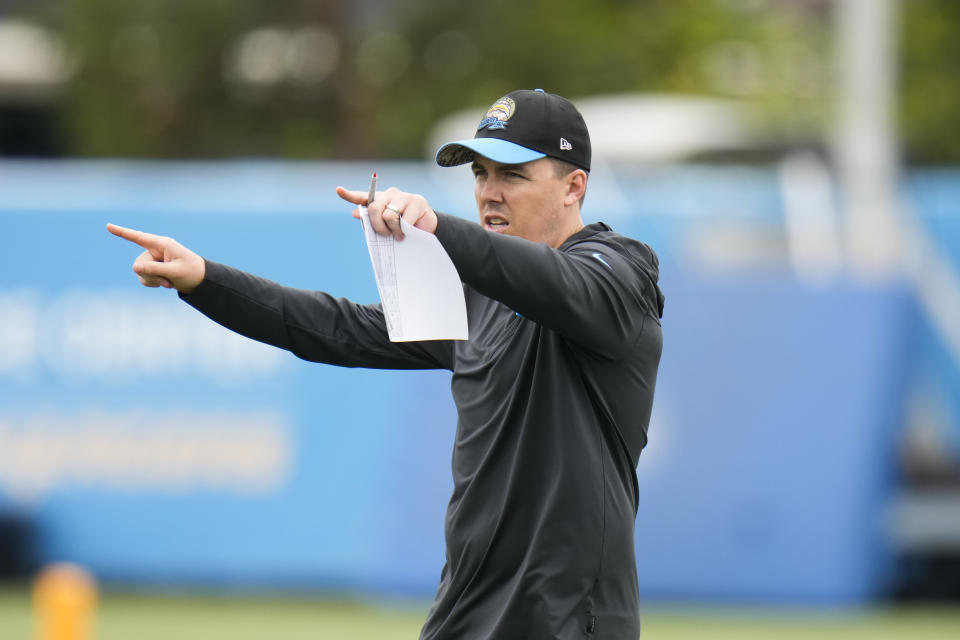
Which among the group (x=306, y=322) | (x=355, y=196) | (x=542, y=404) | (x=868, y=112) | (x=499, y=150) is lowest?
(x=542, y=404)

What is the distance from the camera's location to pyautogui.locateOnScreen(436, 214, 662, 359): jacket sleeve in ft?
10.5

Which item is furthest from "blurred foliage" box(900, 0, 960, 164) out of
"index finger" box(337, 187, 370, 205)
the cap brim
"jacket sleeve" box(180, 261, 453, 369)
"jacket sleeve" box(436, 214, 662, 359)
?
"index finger" box(337, 187, 370, 205)

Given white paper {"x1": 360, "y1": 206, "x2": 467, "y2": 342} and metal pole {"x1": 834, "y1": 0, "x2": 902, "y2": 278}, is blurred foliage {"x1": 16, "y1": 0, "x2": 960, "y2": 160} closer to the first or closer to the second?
metal pole {"x1": 834, "y1": 0, "x2": 902, "y2": 278}

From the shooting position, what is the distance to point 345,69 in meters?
16.6

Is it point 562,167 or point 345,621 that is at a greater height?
point 562,167

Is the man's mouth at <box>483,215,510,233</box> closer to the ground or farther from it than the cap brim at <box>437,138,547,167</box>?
closer to the ground

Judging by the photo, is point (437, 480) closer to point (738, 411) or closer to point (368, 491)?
point (368, 491)

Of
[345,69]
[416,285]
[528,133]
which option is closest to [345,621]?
[528,133]

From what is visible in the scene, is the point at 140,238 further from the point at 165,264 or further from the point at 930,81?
the point at 930,81

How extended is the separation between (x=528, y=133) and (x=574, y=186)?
197mm

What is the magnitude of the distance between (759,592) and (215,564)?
332 cm

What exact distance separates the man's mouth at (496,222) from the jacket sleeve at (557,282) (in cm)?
29

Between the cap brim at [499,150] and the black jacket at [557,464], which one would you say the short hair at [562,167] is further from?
the black jacket at [557,464]

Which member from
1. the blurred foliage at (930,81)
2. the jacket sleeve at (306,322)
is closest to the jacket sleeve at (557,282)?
the jacket sleeve at (306,322)
